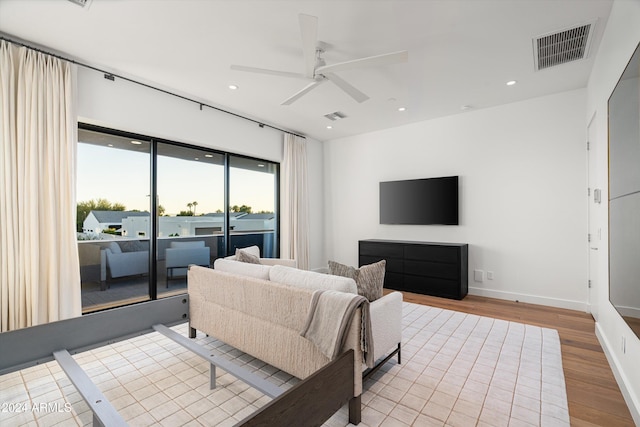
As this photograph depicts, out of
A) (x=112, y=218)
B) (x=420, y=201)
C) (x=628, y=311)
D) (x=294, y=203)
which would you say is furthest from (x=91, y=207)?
(x=628, y=311)

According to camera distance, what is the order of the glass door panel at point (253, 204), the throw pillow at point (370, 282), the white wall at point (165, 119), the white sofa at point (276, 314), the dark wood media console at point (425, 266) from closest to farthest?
1. the white sofa at point (276, 314)
2. the throw pillow at point (370, 282)
3. the white wall at point (165, 119)
4. the dark wood media console at point (425, 266)
5. the glass door panel at point (253, 204)

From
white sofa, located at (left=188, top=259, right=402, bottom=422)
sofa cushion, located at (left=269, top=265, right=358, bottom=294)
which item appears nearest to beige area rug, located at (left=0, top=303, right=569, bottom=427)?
white sofa, located at (left=188, top=259, right=402, bottom=422)

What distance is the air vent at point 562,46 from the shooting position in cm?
241

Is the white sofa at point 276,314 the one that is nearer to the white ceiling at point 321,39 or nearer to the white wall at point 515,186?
the white ceiling at point 321,39

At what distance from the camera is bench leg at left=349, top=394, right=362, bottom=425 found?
1.63m

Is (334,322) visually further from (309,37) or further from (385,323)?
(309,37)

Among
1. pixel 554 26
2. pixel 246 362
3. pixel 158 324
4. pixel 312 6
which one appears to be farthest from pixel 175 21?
pixel 554 26

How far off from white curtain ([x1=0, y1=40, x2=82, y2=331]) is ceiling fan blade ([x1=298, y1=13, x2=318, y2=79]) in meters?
2.42

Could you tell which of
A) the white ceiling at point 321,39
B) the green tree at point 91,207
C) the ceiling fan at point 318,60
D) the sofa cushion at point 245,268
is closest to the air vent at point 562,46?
the white ceiling at point 321,39

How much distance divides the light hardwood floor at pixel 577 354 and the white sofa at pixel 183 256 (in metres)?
3.12

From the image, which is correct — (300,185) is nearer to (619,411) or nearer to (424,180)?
(424,180)

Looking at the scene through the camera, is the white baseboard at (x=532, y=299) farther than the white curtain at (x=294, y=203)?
No

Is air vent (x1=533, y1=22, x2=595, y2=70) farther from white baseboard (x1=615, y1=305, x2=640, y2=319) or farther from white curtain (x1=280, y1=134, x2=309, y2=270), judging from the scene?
white curtain (x1=280, y1=134, x2=309, y2=270)

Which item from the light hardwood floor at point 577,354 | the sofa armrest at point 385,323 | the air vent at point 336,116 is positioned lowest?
the light hardwood floor at point 577,354
